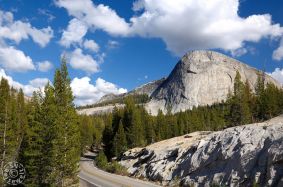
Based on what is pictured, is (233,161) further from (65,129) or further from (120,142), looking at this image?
(120,142)

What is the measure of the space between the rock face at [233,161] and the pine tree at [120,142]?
36006 millimetres

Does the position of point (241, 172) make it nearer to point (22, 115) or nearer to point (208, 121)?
point (22, 115)

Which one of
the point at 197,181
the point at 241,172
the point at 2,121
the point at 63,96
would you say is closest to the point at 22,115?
the point at 2,121

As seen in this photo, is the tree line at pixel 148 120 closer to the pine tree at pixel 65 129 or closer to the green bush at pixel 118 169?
the green bush at pixel 118 169

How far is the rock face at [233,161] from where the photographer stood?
26.6 m

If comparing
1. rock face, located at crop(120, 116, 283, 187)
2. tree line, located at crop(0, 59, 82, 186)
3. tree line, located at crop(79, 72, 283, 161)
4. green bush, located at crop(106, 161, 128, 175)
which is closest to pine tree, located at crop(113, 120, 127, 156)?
tree line, located at crop(79, 72, 283, 161)

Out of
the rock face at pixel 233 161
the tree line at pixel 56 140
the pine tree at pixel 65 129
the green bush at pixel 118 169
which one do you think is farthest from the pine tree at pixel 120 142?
the pine tree at pixel 65 129

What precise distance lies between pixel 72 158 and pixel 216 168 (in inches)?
524

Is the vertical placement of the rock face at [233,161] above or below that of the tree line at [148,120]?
below

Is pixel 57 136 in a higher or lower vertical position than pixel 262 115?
lower

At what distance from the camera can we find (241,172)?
28969 millimetres

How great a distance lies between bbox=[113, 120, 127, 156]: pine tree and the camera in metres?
80.4

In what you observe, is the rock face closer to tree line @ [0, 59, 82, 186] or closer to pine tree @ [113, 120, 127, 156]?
tree line @ [0, 59, 82, 186]

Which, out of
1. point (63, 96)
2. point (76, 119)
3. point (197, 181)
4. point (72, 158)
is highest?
point (63, 96)
